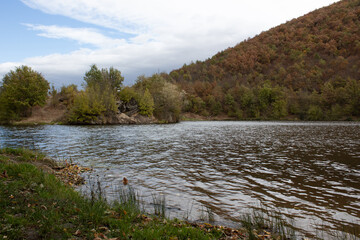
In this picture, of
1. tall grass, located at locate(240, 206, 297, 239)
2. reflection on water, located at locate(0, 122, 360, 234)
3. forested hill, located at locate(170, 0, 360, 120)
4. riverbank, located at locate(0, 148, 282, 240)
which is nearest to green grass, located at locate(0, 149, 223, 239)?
riverbank, located at locate(0, 148, 282, 240)

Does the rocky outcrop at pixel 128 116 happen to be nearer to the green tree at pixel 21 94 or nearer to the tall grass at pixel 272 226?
the green tree at pixel 21 94

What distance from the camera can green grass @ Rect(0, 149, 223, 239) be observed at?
4691mm

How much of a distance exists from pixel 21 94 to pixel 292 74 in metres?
118

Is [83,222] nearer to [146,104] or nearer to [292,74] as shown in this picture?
[146,104]

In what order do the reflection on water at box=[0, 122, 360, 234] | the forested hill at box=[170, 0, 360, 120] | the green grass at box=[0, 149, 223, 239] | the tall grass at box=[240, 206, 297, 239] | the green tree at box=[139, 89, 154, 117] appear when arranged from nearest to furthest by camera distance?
the green grass at box=[0, 149, 223, 239] < the tall grass at box=[240, 206, 297, 239] < the reflection on water at box=[0, 122, 360, 234] < the green tree at box=[139, 89, 154, 117] < the forested hill at box=[170, 0, 360, 120]

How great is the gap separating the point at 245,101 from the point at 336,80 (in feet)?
124

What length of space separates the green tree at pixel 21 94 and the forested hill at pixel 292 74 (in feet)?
226

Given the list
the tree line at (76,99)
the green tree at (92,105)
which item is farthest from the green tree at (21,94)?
the green tree at (92,105)

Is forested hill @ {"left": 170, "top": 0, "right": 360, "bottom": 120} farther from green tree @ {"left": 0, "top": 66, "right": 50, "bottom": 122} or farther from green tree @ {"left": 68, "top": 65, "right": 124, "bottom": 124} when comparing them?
green tree @ {"left": 0, "top": 66, "right": 50, "bottom": 122}

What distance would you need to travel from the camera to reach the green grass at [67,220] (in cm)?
469

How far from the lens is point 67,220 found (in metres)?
5.28

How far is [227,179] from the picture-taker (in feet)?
36.9

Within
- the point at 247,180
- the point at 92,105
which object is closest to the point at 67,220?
the point at 247,180

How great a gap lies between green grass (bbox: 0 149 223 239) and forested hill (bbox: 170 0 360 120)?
96.1 metres
